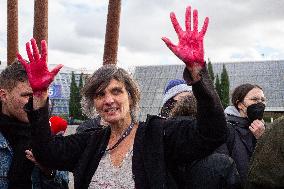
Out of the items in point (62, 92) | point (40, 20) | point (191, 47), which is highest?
point (40, 20)

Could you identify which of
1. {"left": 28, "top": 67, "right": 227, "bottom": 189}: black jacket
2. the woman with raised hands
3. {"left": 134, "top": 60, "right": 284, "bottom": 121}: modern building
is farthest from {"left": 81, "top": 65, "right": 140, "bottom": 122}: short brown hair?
{"left": 134, "top": 60, "right": 284, "bottom": 121}: modern building

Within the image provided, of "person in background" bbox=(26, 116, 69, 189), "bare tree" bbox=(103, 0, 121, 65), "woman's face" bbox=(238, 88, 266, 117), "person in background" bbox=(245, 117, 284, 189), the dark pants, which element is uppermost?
"bare tree" bbox=(103, 0, 121, 65)

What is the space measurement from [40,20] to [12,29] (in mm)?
1399

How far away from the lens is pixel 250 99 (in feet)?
13.0

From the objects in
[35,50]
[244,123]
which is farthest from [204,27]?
[244,123]

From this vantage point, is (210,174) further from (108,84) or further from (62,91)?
(62,91)

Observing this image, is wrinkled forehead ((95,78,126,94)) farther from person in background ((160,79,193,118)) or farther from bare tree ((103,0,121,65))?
bare tree ((103,0,121,65))

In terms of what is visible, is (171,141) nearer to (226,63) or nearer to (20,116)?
(20,116)

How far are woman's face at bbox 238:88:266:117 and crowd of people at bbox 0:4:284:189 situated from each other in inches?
48.5

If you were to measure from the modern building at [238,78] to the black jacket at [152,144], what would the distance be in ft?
130

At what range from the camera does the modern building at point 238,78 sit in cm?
4381

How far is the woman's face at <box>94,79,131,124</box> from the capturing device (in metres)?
2.27

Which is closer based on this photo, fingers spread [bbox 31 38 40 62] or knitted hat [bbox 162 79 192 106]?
fingers spread [bbox 31 38 40 62]

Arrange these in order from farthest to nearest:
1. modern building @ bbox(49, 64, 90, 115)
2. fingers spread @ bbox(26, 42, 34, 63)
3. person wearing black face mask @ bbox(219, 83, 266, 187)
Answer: modern building @ bbox(49, 64, 90, 115), person wearing black face mask @ bbox(219, 83, 266, 187), fingers spread @ bbox(26, 42, 34, 63)
